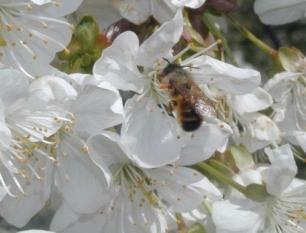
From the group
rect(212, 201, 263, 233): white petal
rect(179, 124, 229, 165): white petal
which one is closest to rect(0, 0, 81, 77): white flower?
rect(179, 124, 229, 165): white petal

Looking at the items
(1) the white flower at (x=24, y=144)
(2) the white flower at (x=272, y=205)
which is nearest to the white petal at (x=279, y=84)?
(2) the white flower at (x=272, y=205)

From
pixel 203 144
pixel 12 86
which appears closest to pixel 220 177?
pixel 203 144

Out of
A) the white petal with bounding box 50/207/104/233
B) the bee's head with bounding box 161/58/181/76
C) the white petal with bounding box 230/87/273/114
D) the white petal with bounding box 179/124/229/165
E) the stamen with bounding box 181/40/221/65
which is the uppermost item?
the bee's head with bounding box 161/58/181/76

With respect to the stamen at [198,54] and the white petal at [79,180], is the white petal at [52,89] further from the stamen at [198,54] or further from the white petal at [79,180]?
the stamen at [198,54]

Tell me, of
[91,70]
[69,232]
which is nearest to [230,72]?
[91,70]

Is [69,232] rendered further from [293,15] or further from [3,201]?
[293,15]

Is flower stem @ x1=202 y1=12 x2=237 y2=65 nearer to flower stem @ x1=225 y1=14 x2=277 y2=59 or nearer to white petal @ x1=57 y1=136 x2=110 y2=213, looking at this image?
flower stem @ x1=225 y1=14 x2=277 y2=59

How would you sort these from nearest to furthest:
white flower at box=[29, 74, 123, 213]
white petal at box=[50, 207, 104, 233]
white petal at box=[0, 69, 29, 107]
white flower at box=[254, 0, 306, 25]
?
white petal at box=[0, 69, 29, 107], white flower at box=[29, 74, 123, 213], white petal at box=[50, 207, 104, 233], white flower at box=[254, 0, 306, 25]
